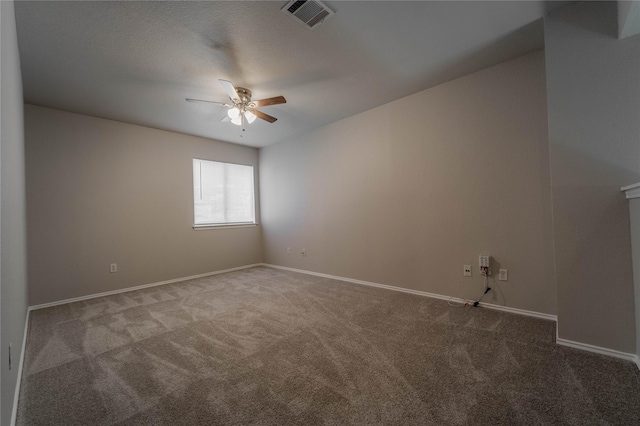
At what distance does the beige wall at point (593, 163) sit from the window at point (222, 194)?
4.80m

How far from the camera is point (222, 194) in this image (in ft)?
16.7

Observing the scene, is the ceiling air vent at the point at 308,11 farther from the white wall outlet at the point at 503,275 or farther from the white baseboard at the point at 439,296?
the white baseboard at the point at 439,296

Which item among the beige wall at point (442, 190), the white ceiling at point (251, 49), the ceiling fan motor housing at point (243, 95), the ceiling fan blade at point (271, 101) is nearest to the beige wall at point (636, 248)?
the beige wall at point (442, 190)

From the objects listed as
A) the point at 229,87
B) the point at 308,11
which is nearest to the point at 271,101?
the point at 229,87

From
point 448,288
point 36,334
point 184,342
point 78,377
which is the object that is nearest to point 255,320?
point 184,342

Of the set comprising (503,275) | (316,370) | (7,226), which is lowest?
(316,370)

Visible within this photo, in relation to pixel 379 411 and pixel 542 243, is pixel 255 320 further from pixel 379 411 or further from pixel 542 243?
pixel 542 243

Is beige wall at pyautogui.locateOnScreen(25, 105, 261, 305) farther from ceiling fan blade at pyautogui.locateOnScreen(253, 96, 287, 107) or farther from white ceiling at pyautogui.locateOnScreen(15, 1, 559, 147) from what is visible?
ceiling fan blade at pyautogui.locateOnScreen(253, 96, 287, 107)

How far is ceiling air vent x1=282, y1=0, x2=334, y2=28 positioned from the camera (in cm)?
→ 184

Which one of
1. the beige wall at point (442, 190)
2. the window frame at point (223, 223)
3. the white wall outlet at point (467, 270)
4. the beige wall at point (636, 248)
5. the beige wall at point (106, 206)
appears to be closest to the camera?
the beige wall at point (636, 248)

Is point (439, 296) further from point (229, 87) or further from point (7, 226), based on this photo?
point (7, 226)

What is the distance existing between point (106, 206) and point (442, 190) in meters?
4.57

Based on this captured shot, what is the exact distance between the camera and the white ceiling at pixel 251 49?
1.90 metres

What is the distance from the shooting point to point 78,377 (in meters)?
1.77
